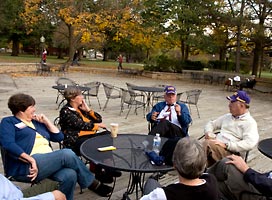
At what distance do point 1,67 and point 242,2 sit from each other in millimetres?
13139

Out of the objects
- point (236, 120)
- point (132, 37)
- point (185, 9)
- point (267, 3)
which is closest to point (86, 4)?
point (132, 37)

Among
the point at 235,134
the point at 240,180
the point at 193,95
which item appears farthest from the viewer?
the point at 193,95

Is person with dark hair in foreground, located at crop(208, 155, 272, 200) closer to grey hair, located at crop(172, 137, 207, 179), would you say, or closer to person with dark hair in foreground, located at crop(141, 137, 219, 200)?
person with dark hair in foreground, located at crop(141, 137, 219, 200)

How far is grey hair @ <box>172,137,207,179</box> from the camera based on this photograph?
1.71 meters

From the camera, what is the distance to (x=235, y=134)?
11.2 ft

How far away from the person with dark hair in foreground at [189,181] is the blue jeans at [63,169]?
997 millimetres

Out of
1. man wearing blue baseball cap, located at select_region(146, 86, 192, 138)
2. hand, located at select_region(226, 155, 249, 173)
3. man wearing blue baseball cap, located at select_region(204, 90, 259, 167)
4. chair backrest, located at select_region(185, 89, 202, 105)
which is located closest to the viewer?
hand, located at select_region(226, 155, 249, 173)

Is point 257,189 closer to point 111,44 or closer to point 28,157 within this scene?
point 28,157

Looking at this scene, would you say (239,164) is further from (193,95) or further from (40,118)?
(193,95)

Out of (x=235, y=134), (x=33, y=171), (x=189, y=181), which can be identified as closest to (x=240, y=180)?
(x=189, y=181)

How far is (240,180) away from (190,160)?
842 millimetres

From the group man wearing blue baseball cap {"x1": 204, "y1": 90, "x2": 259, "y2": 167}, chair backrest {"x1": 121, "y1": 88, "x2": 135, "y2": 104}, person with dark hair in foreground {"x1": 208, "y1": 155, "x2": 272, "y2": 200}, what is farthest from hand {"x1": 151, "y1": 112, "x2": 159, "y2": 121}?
chair backrest {"x1": 121, "y1": 88, "x2": 135, "y2": 104}

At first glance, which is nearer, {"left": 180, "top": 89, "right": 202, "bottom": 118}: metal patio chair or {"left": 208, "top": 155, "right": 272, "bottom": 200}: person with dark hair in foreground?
{"left": 208, "top": 155, "right": 272, "bottom": 200}: person with dark hair in foreground

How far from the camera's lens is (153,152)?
255 cm
